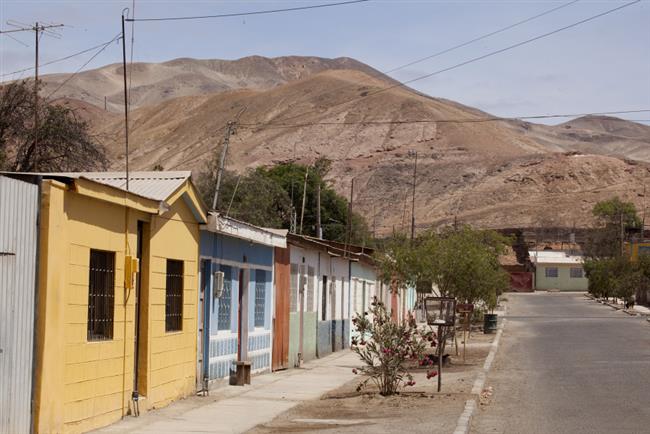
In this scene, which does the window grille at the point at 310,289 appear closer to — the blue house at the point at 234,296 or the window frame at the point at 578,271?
the blue house at the point at 234,296

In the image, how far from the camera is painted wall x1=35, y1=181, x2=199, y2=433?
11.8 metres

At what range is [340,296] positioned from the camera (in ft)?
103

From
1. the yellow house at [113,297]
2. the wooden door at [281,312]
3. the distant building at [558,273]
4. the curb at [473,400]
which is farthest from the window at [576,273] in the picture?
the yellow house at [113,297]

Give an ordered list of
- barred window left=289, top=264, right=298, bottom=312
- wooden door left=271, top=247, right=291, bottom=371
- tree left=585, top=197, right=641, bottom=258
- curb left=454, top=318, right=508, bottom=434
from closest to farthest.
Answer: curb left=454, top=318, right=508, bottom=434, wooden door left=271, top=247, right=291, bottom=371, barred window left=289, top=264, right=298, bottom=312, tree left=585, top=197, right=641, bottom=258

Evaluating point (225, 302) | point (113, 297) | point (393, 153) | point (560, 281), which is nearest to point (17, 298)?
point (113, 297)

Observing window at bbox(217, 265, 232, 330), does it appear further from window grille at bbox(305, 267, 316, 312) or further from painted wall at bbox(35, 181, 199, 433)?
window grille at bbox(305, 267, 316, 312)

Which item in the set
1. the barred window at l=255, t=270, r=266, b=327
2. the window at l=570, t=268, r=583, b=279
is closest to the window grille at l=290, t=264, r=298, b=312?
the barred window at l=255, t=270, r=266, b=327

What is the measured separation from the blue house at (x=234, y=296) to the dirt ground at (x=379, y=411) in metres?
1.94

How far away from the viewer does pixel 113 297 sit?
13945 millimetres

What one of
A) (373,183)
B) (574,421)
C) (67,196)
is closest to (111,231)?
(67,196)

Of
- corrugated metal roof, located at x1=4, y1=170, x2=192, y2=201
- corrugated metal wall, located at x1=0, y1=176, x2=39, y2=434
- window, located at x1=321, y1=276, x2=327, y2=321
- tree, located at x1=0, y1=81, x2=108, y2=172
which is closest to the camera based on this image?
corrugated metal wall, located at x1=0, y1=176, x2=39, y2=434

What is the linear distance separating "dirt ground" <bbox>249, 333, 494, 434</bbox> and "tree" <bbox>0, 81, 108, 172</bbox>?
17.8 m

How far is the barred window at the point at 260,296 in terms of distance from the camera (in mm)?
21859

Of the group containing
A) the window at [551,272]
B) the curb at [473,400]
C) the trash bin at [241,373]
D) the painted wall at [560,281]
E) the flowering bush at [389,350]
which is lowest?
the curb at [473,400]
